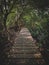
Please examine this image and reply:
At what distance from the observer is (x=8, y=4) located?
1011 centimetres

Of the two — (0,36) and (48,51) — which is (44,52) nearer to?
(48,51)

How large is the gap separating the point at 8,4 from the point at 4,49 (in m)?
1.78

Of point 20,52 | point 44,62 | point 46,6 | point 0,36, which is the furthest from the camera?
point 20,52

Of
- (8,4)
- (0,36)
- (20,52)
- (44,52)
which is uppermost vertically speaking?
(8,4)

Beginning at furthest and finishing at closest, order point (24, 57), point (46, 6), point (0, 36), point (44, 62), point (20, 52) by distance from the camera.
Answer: point (20, 52) → point (24, 57) → point (44, 62) → point (0, 36) → point (46, 6)

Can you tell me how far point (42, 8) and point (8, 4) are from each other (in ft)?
5.91

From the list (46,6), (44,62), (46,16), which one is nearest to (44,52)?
(44,62)

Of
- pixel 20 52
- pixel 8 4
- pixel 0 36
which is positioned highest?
pixel 8 4

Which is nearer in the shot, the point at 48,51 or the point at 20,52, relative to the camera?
the point at 48,51

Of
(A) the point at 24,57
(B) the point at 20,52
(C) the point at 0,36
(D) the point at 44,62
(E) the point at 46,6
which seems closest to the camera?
(E) the point at 46,6

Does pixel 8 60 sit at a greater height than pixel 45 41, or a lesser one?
lesser

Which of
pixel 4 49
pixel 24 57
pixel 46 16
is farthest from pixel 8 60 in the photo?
pixel 46 16

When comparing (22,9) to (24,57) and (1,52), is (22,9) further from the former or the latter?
(1,52)

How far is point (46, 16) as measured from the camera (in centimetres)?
938
